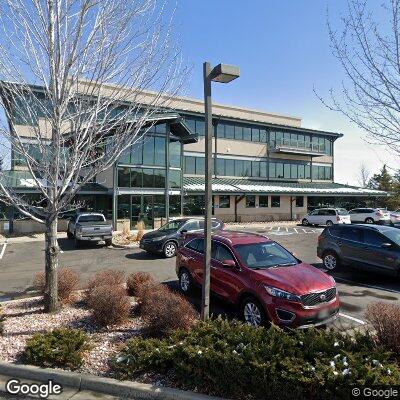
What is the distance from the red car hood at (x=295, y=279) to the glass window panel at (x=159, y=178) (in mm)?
21243

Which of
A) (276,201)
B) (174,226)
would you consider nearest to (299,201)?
(276,201)

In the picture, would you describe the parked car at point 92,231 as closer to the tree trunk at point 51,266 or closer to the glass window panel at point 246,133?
the tree trunk at point 51,266

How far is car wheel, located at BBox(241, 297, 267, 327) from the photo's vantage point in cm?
666

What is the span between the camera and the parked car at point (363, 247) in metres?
10.9

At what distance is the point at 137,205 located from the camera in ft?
90.2

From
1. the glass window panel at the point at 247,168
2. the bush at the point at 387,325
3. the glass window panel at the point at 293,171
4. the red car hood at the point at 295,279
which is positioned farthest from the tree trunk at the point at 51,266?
the glass window panel at the point at 293,171

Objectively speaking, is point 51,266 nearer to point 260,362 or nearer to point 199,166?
point 260,362

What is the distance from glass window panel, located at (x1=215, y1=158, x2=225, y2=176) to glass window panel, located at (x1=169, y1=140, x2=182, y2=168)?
1091 cm

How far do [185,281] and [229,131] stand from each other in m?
33.5

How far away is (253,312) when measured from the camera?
6.83 metres

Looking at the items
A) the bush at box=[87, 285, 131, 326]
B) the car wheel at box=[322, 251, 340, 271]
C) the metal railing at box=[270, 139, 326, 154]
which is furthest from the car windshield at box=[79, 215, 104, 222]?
the metal railing at box=[270, 139, 326, 154]

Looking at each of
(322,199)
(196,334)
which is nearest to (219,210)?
(322,199)

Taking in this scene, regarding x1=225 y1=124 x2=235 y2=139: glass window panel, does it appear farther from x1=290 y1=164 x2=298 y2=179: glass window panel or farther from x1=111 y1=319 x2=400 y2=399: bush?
x1=111 y1=319 x2=400 y2=399: bush

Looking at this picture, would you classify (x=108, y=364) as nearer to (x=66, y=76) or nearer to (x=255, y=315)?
(x=255, y=315)
